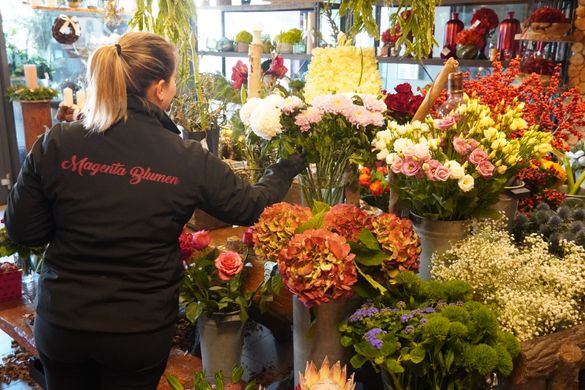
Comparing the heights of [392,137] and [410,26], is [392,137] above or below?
below

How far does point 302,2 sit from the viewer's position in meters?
4.65

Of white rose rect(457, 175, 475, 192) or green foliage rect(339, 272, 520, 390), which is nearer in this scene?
green foliage rect(339, 272, 520, 390)

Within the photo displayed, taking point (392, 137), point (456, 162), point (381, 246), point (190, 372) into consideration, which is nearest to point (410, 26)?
point (392, 137)

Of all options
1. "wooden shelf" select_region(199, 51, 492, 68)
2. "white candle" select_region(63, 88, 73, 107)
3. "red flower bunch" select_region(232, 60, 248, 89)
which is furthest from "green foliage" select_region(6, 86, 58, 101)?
"red flower bunch" select_region(232, 60, 248, 89)

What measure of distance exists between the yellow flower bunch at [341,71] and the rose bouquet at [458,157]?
0.46 metres

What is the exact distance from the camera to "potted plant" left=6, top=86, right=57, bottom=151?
16.3 feet

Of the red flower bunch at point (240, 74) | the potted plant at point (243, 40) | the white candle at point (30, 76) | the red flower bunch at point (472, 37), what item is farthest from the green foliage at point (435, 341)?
the white candle at point (30, 76)

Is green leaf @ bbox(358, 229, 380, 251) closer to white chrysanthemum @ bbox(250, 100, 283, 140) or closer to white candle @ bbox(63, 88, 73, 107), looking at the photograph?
white chrysanthemum @ bbox(250, 100, 283, 140)

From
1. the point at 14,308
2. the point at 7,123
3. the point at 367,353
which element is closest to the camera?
the point at 367,353

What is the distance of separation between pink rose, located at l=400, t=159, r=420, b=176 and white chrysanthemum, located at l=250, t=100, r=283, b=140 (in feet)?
1.35

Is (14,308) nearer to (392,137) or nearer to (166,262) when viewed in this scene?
(166,262)

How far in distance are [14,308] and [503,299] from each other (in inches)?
84.8

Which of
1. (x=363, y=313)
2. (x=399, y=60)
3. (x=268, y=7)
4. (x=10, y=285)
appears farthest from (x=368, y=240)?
(x=268, y=7)

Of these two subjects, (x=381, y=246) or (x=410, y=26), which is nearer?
(x=381, y=246)
